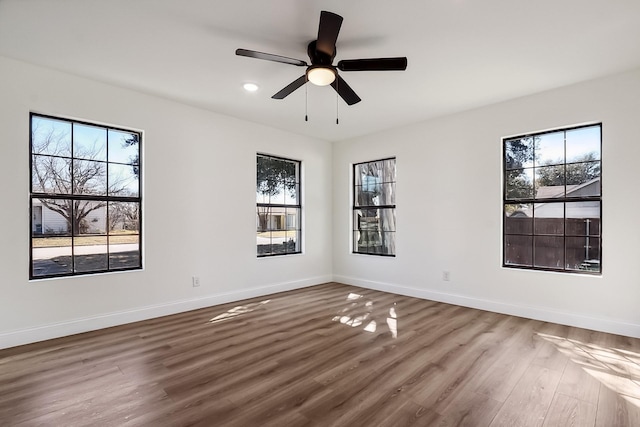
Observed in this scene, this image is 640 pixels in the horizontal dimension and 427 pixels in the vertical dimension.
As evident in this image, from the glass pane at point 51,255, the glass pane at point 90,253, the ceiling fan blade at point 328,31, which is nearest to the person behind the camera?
the ceiling fan blade at point 328,31

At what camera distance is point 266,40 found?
2.68m

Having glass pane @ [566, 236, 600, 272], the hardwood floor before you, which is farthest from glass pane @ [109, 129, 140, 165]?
glass pane @ [566, 236, 600, 272]

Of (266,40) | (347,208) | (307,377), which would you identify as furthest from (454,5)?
(347,208)

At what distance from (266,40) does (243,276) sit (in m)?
3.21

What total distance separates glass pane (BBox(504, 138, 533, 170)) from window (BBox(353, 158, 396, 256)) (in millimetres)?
1654

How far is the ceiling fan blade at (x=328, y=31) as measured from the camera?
2.02 metres

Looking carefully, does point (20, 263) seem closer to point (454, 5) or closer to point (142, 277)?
point (142, 277)

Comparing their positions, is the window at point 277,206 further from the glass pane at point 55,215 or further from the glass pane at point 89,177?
the glass pane at point 55,215

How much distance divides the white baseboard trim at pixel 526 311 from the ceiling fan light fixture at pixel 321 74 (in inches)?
134

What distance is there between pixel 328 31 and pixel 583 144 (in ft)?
10.7

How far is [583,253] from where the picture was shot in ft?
11.6

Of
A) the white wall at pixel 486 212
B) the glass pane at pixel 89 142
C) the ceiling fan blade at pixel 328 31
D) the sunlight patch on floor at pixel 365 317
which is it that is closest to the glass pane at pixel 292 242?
the white wall at pixel 486 212

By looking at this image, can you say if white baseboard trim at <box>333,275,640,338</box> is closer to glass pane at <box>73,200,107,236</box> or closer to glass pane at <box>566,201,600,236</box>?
glass pane at <box>566,201,600,236</box>

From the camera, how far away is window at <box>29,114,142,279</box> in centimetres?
318
